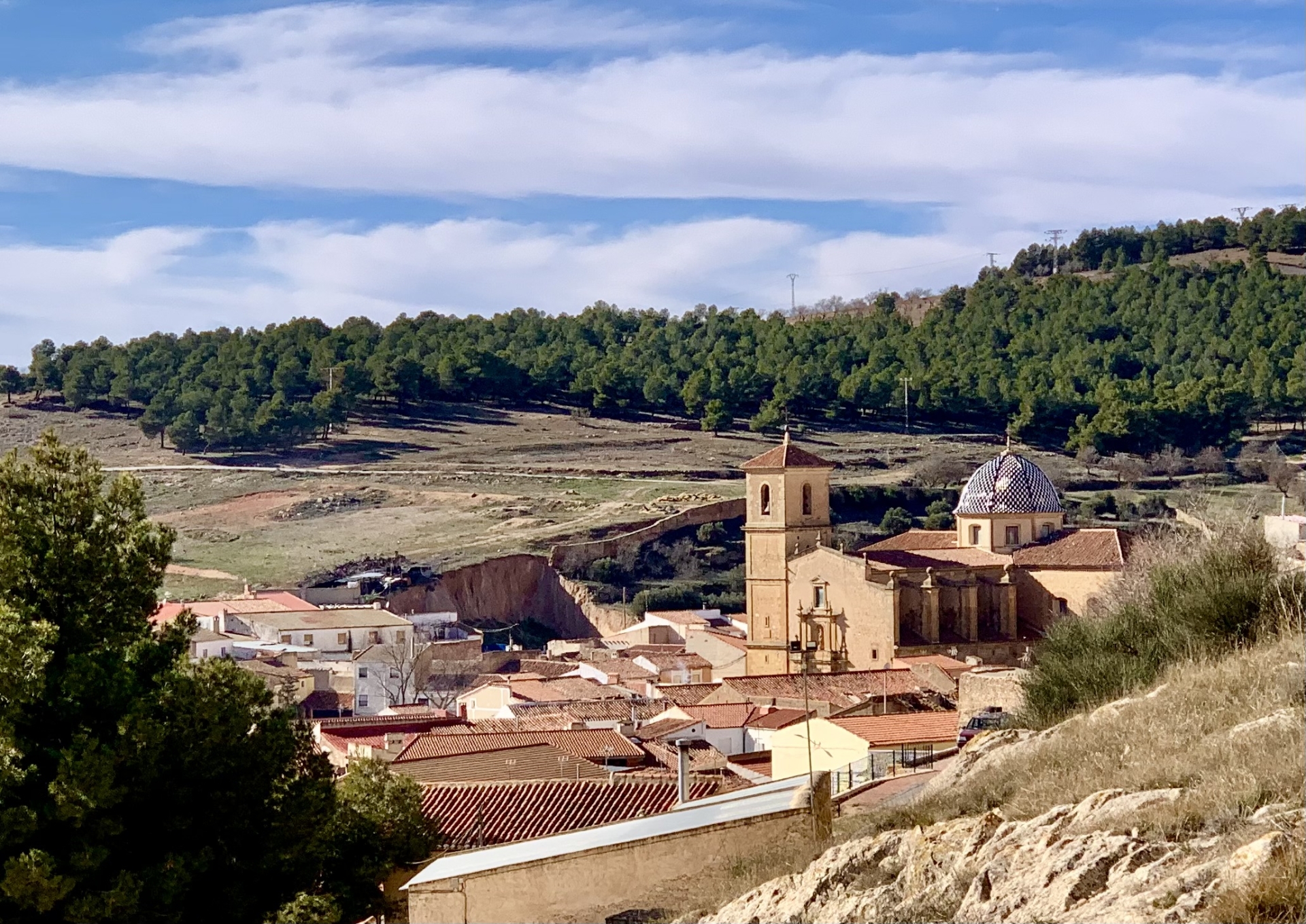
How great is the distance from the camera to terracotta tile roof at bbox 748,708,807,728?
2650cm

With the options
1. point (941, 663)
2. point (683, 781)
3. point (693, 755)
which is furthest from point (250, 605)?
point (683, 781)

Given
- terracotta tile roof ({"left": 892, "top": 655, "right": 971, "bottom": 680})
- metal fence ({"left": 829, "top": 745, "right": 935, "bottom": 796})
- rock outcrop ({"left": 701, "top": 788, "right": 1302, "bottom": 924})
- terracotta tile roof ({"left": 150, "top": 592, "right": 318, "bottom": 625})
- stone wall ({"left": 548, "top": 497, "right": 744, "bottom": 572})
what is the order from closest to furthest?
1. rock outcrop ({"left": 701, "top": 788, "right": 1302, "bottom": 924})
2. metal fence ({"left": 829, "top": 745, "right": 935, "bottom": 796})
3. terracotta tile roof ({"left": 892, "top": 655, "right": 971, "bottom": 680})
4. terracotta tile roof ({"left": 150, "top": 592, "right": 318, "bottom": 625})
5. stone wall ({"left": 548, "top": 497, "right": 744, "bottom": 572})

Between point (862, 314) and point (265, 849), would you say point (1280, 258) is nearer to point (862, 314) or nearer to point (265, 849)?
point (862, 314)

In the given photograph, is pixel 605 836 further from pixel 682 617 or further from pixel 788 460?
pixel 682 617

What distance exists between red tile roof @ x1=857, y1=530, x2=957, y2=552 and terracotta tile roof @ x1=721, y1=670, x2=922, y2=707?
9895 millimetres

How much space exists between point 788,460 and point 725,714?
1442 centimetres

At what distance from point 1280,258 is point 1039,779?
105 metres

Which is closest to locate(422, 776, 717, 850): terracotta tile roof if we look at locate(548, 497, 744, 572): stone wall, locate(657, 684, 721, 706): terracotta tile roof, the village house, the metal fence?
the village house

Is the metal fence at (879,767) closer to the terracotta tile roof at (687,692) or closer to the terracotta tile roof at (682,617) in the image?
the terracotta tile roof at (687,692)

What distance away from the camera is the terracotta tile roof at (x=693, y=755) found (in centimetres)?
2164

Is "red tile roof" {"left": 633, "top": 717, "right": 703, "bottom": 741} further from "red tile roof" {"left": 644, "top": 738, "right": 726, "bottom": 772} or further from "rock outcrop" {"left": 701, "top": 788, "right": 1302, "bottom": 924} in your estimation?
"rock outcrop" {"left": 701, "top": 788, "right": 1302, "bottom": 924}

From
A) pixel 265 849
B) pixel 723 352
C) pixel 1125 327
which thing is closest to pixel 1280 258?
pixel 1125 327

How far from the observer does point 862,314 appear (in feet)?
375

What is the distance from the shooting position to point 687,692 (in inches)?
1289
